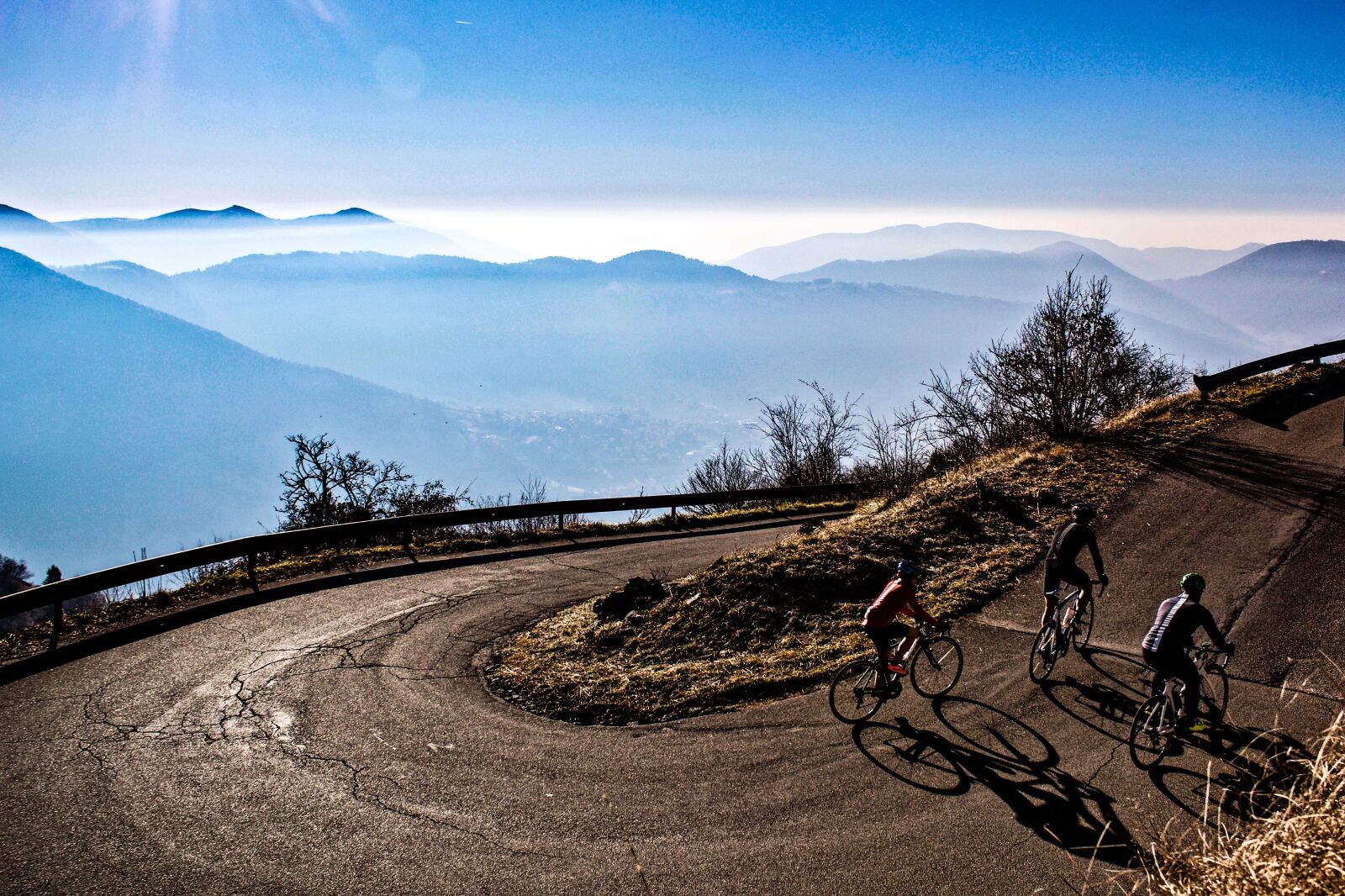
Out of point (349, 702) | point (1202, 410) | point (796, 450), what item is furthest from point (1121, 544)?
point (796, 450)

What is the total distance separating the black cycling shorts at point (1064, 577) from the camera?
950 centimetres

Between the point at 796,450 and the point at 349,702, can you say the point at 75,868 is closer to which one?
the point at 349,702

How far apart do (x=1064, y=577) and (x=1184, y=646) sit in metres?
2.07

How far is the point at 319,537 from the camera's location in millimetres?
16734

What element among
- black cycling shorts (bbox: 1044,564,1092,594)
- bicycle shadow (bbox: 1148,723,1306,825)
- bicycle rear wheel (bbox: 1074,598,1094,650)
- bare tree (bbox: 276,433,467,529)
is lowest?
bicycle shadow (bbox: 1148,723,1306,825)

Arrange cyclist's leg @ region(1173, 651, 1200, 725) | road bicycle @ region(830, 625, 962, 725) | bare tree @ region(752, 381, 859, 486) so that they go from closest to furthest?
cyclist's leg @ region(1173, 651, 1200, 725) → road bicycle @ region(830, 625, 962, 725) → bare tree @ region(752, 381, 859, 486)

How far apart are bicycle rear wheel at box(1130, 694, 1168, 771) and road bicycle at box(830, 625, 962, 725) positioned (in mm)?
1960

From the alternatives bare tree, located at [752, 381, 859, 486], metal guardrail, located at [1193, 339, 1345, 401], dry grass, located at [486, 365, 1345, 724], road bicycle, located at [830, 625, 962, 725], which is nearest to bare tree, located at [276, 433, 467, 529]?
dry grass, located at [486, 365, 1345, 724]

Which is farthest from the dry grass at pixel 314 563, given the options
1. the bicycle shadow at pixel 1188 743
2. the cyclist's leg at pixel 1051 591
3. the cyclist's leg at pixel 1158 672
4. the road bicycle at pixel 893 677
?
the cyclist's leg at pixel 1158 672

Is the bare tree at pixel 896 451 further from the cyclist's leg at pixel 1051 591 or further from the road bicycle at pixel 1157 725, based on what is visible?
the road bicycle at pixel 1157 725

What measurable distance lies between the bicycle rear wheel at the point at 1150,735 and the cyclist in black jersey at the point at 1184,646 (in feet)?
0.46

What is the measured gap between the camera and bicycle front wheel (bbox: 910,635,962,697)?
9.12 metres

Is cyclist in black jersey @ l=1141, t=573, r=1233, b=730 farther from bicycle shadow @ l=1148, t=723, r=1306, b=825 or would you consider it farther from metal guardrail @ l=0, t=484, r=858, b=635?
metal guardrail @ l=0, t=484, r=858, b=635

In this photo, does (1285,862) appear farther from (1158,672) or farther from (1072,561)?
(1072,561)
